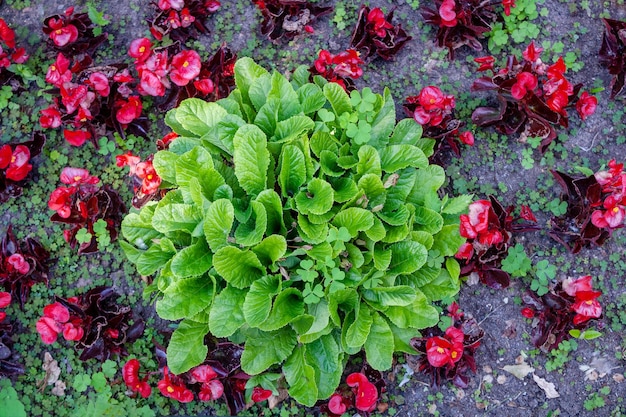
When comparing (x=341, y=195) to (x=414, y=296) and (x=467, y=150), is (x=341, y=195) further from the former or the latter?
(x=467, y=150)

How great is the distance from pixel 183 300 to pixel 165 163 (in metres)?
0.84

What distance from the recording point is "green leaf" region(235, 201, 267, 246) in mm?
3180

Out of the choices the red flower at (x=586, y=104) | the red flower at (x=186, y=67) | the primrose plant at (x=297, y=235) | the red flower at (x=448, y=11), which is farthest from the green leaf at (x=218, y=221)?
the red flower at (x=586, y=104)

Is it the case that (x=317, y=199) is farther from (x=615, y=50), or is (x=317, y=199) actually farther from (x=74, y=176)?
(x=615, y=50)

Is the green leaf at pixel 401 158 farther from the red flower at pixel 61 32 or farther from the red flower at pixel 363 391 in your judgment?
the red flower at pixel 61 32

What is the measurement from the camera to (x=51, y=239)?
165 inches

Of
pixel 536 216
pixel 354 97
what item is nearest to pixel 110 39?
pixel 354 97

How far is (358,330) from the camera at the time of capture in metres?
3.37

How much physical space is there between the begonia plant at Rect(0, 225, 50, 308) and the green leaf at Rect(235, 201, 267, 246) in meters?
1.63

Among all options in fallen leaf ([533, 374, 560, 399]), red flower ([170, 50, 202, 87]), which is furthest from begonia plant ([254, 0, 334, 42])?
fallen leaf ([533, 374, 560, 399])

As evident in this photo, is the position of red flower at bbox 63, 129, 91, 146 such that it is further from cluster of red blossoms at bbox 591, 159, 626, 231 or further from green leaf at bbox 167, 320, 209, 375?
cluster of red blossoms at bbox 591, 159, 626, 231

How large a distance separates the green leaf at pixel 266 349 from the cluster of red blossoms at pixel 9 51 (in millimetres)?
2768

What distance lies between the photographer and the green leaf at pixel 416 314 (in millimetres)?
3482

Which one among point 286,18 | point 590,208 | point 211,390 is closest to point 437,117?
point 590,208
